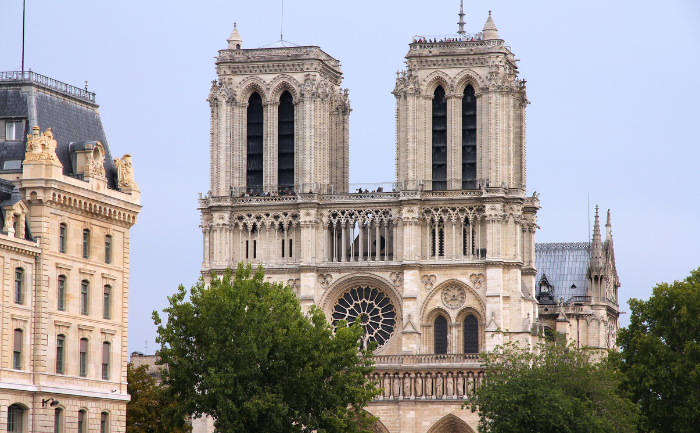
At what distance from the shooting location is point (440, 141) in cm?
11269

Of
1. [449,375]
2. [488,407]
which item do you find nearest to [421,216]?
[449,375]

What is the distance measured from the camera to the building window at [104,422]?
7388 cm

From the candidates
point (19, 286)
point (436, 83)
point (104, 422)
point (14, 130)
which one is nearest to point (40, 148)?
point (14, 130)

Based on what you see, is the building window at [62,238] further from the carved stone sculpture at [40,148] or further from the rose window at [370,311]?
the rose window at [370,311]

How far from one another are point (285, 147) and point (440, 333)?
17.5 metres

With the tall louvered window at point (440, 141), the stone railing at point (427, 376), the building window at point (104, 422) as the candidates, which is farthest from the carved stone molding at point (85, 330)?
the tall louvered window at point (440, 141)

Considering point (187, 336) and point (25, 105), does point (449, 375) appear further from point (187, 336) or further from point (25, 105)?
point (25, 105)

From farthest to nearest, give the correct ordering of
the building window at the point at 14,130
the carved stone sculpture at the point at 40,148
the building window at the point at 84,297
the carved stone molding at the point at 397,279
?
the carved stone molding at the point at 397,279, the building window at the point at 14,130, the building window at the point at 84,297, the carved stone sculpture at the point at 40,148

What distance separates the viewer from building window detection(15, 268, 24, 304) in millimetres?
68750

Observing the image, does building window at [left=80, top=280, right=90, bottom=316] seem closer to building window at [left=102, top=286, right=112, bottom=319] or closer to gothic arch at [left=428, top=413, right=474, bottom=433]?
building window at [left=102, top=286, right=112, bottom=319]

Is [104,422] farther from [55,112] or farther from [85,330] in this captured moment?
[55,112]

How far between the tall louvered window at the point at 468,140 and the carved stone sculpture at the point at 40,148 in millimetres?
45245

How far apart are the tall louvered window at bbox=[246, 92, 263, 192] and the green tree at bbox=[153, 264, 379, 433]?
108 ft

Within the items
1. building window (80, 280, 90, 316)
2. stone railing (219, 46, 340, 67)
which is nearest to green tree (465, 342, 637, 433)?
building window (80, 280, 90, 316)
